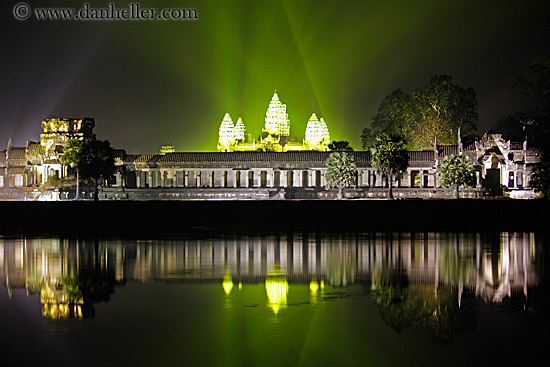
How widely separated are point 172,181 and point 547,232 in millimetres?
70953

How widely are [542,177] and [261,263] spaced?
4929cm

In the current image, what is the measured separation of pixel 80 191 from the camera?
88.4 meters

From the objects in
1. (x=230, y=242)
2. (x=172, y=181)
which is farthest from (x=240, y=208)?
(x=172, y=181)

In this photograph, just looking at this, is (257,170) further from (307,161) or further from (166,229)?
(166,229)

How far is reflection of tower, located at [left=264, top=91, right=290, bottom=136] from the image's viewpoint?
161125 mm

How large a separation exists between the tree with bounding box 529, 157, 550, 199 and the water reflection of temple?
35254 mm

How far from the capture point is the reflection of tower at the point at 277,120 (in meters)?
161

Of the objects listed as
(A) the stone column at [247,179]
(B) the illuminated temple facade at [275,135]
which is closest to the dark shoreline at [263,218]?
Result: (A) the stone column at [247,179]

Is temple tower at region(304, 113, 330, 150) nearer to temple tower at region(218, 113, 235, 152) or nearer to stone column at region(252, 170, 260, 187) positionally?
temple tower at region(218, 113, 235, 152)

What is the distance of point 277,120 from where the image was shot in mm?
161250

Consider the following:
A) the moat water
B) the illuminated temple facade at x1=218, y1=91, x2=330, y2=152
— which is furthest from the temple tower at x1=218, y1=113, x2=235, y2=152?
the moat water

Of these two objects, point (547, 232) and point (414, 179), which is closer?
point (547, 232)

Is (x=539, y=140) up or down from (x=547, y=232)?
up

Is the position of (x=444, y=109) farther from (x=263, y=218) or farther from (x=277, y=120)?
(x=263, y=218)
